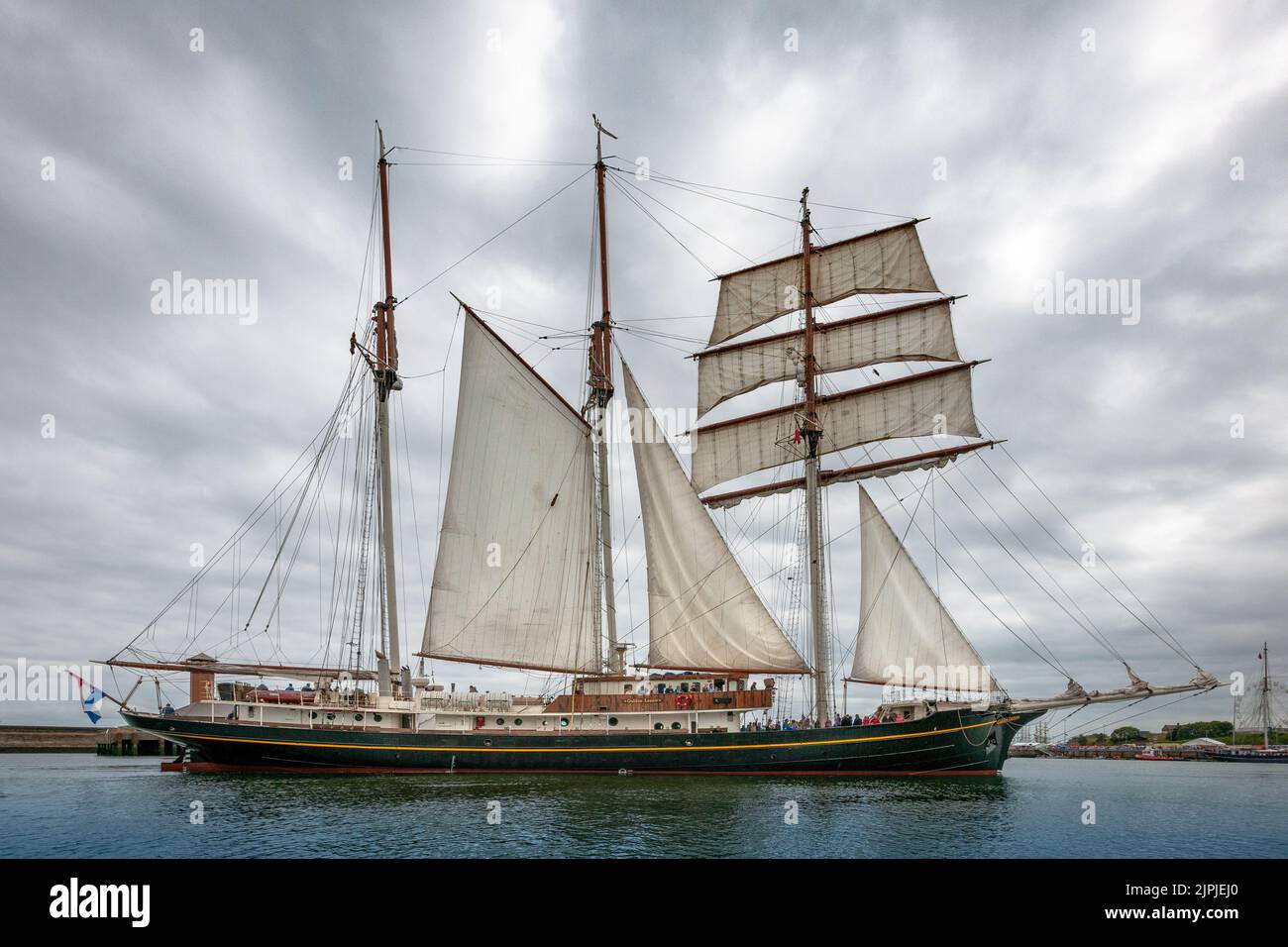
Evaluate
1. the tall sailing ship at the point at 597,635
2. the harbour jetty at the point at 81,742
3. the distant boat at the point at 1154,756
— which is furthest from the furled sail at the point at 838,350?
the distant boat at the point at 1154,756

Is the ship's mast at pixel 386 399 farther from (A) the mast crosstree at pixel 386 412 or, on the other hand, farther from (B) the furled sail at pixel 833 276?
(B) the furled sail at pixel 833 276

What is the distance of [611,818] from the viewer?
2986 centimetres

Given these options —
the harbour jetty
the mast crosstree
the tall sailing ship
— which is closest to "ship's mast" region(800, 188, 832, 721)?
the tall sailing ship

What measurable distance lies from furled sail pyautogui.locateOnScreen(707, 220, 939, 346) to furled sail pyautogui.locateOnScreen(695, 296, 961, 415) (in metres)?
1.92

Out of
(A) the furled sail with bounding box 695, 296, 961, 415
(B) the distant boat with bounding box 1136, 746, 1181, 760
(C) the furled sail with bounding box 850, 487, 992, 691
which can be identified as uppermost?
(A) the furled sail with bounding box 695, 296, 961, 415

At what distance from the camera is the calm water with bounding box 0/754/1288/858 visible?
25.1 m

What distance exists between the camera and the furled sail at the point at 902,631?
46312 mm

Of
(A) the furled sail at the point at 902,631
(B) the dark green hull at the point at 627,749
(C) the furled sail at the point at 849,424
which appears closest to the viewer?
(B) the dark green hull at the point at 627,749

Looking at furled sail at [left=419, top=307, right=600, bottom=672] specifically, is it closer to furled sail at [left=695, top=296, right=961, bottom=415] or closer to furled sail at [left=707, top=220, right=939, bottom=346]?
furled sail at [left=695, top=296, right=961, bottom=415]

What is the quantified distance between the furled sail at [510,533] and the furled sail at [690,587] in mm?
4109

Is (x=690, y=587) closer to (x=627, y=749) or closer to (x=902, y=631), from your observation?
(x=627, y=749)

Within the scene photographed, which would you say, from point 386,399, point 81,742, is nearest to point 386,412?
point 386,399
